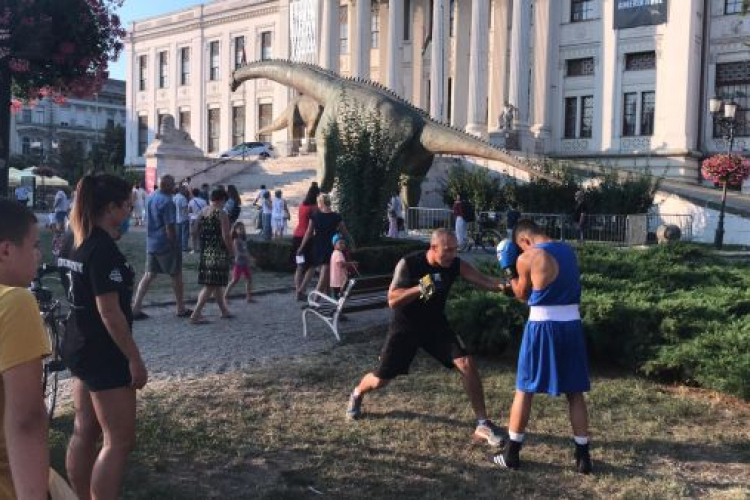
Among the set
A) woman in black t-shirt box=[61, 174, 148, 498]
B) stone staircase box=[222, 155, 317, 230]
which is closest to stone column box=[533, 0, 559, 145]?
stone staircase box=[222, 155, 317, 230]

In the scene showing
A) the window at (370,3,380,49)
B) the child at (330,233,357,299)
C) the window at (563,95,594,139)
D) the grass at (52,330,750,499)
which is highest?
the window at (370,3,380,49)

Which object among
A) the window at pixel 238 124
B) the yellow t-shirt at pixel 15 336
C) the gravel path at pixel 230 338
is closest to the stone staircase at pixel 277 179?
the gravel path at pixel 230 338

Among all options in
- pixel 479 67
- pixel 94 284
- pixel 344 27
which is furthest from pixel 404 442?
pixel 344 27

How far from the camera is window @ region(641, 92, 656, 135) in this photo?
3706 centimetres

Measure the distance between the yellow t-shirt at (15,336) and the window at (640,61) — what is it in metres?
38.6

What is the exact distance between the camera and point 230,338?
8.53 m

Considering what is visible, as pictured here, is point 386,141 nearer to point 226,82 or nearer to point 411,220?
point 411,220

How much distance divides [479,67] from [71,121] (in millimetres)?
65460

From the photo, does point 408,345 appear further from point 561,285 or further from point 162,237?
point 162,237

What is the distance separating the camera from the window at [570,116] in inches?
1566

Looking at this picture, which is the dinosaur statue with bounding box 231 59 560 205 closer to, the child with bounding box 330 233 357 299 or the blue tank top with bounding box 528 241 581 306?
the child with bounding box 330 233 357 299

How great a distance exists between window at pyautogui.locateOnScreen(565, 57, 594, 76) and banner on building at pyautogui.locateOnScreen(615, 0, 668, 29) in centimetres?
245

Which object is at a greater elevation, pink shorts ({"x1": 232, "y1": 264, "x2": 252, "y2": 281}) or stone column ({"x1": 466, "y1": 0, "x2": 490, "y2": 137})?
stone column ({"x1": 466, "y1": 0, "x2": 490, "y2": 137})

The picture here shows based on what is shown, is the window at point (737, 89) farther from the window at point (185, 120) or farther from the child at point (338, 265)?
the window at point (185, 120)
